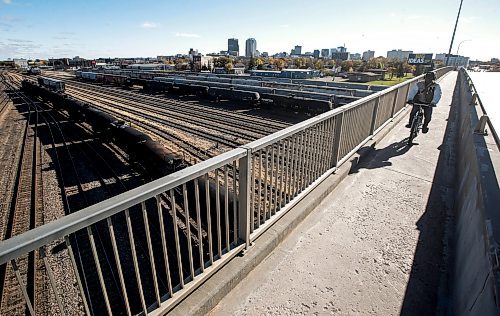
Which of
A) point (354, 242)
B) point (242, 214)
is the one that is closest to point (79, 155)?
point (242, 214)

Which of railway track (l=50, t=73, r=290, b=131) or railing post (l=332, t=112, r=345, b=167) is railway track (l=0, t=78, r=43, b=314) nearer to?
railing post (l=332, t=112, r=345, b=167)

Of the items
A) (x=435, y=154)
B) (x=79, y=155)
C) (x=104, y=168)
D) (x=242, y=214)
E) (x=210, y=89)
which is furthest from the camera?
(x=210, y=89)

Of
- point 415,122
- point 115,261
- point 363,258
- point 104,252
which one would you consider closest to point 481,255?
point 363,258

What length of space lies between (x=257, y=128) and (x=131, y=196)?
37.5ft

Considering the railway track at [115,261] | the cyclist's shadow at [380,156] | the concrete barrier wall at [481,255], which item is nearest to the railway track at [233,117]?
the cyclist's shadow at [380,156]

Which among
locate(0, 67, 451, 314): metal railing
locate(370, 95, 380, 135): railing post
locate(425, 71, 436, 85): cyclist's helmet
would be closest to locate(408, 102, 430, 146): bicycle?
locate(425, 71, 436, 85): cyclist's helmet

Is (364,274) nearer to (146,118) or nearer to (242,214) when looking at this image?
(242,214)

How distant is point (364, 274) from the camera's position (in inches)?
123

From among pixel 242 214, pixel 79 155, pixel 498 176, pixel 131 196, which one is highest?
Answer: pixel 131 196

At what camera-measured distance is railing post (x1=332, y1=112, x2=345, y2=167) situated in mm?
4757

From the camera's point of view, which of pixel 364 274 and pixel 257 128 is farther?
pixel 257 128

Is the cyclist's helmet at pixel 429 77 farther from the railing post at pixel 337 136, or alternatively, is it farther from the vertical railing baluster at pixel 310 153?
the vertical railing baluster at pixel 310 153

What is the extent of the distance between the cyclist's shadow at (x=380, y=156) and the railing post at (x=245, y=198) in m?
3.45

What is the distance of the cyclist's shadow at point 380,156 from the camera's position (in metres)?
6.08
